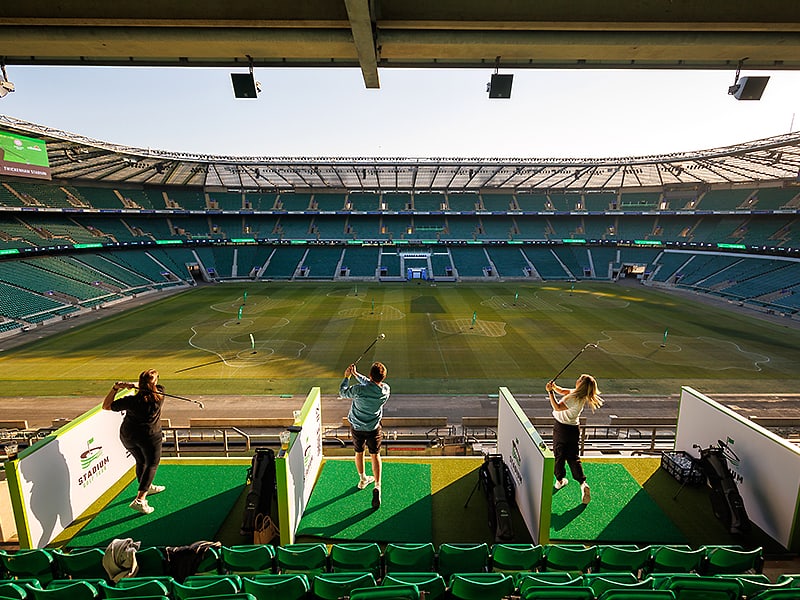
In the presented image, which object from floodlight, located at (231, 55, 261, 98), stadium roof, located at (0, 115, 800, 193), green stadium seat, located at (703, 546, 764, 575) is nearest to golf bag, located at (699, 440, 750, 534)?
green stadium seat, located at (703, 546, 764, 575)

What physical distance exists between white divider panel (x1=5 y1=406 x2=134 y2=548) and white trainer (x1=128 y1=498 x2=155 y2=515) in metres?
0.99

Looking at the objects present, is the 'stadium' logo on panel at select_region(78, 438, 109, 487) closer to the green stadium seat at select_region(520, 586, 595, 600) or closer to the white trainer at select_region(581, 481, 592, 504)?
the green stadium seat at select_region(520, 586, 595, 600)

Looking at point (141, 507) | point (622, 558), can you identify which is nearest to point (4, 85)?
point (141, 507)

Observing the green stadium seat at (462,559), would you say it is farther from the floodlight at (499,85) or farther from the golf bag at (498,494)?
the floodlight at (499,85)

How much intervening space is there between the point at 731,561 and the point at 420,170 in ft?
183

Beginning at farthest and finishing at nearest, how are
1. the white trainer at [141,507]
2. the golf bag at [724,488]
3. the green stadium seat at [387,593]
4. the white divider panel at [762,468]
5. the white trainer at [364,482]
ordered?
the white trainer at [364,482] < the white trainer at [141,507] < the golf bag at [724,488] < the white divider panel at [762,468] < the green stadium seat at [387,593]

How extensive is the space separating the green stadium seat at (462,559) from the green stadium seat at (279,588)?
6.14 ft

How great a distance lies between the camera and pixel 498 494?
707 centimetres

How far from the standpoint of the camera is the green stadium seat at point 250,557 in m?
5.21

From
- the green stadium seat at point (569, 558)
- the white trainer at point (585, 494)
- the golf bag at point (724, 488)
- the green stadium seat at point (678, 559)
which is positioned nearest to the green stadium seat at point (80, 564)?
the green stadium seat at point (569, 558)

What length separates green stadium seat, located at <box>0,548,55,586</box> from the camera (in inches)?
197

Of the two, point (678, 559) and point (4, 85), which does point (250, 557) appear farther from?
point (4, 85)

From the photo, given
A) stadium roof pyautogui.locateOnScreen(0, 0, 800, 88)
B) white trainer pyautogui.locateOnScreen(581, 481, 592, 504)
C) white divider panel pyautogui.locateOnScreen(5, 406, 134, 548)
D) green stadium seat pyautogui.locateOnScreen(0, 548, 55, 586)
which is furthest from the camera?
white trainer pyautogui.locateOnScreen(581, 481, 592, 504)

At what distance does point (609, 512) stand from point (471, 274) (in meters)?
48.3
